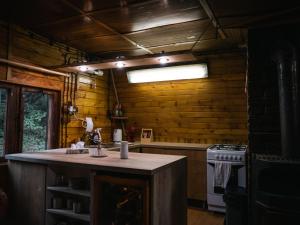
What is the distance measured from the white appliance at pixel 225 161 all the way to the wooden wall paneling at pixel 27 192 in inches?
90.5

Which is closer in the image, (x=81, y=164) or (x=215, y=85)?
(x=81, y=164)

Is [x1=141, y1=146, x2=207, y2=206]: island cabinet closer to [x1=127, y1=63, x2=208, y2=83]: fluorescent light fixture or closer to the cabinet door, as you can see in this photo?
the cabinet door

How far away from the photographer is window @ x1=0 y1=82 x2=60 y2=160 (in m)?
3.23

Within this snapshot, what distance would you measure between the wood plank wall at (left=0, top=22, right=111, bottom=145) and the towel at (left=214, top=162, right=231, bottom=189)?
7.92ft

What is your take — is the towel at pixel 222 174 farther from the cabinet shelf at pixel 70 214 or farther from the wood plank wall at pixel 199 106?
the cabinet shelf at pixel 70 214

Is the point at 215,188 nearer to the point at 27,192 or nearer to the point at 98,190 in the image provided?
the point at 98,190

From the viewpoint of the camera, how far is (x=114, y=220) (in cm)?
233

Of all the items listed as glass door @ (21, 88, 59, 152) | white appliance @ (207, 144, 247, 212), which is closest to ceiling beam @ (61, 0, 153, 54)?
glass door @ (21, 88, 59, 152)

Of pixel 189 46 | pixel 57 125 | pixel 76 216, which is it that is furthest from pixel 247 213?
pixel 57 125

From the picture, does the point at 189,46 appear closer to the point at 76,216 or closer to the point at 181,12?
the point at 181,12

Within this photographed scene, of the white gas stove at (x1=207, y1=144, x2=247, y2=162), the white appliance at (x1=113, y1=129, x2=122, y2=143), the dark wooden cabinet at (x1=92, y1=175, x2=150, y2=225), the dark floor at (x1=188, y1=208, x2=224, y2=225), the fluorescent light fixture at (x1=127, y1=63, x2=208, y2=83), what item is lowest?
the dark floor at (x1=188, y1=208, x2=224, y2=225)

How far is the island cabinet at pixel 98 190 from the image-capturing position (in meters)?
2.03

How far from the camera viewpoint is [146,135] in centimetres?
484

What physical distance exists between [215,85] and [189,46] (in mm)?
837
